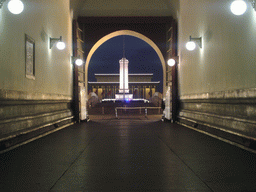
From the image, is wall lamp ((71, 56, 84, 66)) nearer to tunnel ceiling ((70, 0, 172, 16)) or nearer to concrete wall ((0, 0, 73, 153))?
concrete wall ((0, 0, 73, 153))

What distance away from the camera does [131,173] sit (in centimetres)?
345

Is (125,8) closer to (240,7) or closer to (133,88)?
(240,7)

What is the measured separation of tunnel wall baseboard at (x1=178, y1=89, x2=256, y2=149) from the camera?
191 inches

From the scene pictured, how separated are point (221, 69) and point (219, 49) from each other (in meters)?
0.46

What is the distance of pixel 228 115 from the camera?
6.05 metres

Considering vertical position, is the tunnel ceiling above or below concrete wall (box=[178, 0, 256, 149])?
above

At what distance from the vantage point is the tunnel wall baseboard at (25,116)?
5.04 meters

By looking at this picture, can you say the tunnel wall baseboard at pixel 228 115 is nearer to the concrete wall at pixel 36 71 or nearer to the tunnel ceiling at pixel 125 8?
the concrete wall at pixel 36 71

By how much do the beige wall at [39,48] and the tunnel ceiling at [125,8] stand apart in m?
1.75

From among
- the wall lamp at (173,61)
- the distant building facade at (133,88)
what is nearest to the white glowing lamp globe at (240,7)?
the wall lamp at (173,61)

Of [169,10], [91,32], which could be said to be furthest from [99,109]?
[169,10]

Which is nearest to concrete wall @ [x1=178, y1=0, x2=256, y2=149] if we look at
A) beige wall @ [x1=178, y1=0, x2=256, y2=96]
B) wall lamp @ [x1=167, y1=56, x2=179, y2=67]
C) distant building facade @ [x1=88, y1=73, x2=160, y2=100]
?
beige wall @ [x1=178, y1=0, x2=256, y2=96]

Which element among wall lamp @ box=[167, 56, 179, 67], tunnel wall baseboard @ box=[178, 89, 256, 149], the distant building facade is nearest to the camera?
tunnel wall baseboard @ box=[178, 89, 256, 149]

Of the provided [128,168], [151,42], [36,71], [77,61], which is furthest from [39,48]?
[151,42]
